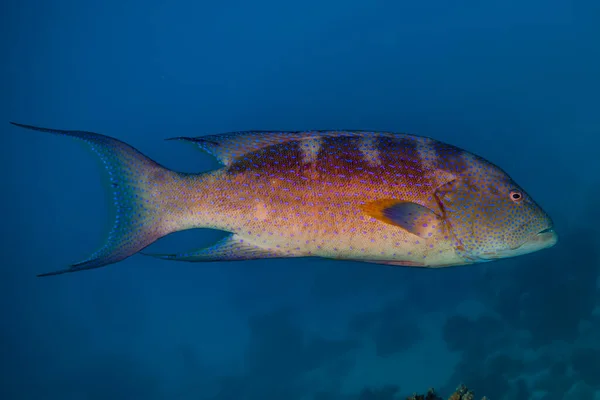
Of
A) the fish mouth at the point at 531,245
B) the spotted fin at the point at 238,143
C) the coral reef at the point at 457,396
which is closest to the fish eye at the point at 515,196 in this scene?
the fish mouth at the point at 531,245

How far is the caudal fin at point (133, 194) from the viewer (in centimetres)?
239

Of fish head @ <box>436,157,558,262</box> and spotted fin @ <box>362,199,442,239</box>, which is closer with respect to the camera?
spotted fin @ <box>362,199,442,239</box>

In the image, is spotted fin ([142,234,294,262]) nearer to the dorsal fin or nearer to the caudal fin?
the caudal fin

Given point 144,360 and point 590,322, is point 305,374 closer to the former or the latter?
point 144,360

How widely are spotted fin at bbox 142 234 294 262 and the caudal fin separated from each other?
171 millimetres

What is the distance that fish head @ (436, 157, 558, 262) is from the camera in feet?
7.94

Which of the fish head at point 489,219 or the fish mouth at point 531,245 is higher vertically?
the fish head at point 489,219

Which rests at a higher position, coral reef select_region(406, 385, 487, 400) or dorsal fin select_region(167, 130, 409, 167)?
dorsal fin select_region(167, 130, 409, 167)

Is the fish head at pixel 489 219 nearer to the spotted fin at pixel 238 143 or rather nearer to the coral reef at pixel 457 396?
the spotted fin at pixel 238 143

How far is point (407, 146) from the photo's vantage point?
2.53 m

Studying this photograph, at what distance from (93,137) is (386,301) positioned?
17269mm

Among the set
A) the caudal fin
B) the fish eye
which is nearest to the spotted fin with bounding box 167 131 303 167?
the caudal fin

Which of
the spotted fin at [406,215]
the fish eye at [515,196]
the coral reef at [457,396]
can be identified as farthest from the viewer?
the coral reef at [457,396]

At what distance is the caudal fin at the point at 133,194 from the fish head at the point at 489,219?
1.99 metres
